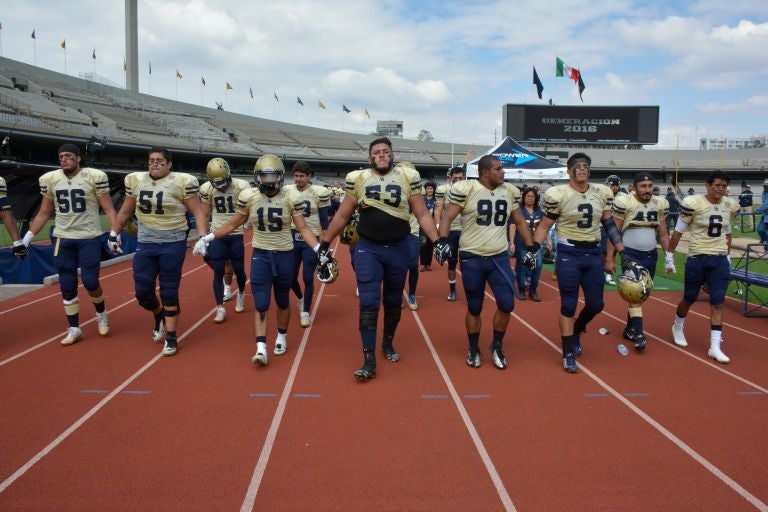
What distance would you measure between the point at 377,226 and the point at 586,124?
4744 cm

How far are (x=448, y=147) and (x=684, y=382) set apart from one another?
6001cm

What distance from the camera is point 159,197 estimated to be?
17.5 ft

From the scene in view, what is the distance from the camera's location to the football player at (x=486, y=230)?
4844mm

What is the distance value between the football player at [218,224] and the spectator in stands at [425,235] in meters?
3.68

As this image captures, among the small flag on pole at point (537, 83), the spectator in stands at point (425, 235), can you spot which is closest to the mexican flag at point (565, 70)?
the small flag on pole at point (537, 83)

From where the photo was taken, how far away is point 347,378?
465 cm

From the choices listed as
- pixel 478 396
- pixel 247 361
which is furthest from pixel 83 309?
pixel 478 396

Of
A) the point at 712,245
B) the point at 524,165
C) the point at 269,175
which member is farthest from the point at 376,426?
the point at 524,165

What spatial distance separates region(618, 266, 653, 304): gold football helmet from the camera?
526cm

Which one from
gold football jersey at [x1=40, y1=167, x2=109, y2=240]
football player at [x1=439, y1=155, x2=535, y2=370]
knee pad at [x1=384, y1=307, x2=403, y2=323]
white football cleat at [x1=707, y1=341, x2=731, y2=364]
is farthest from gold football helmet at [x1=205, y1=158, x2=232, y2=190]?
white football cleat at [x1=707, y1=341, x2=731, y2=364]

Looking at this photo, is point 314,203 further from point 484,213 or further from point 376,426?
point 376,426

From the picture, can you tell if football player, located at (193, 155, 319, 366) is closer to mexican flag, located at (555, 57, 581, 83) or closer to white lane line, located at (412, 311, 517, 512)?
white lane line, located at (412, 311, 517, 512)

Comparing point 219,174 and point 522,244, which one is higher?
point 219,174

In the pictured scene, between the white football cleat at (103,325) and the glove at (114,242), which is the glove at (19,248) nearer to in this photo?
the glove at (114,242)
